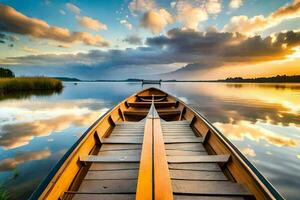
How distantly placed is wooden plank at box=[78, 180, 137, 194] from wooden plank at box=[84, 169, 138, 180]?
4.1 inches

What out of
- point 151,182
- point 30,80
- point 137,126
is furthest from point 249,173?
point 30,80

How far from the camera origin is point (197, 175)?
9.91ft

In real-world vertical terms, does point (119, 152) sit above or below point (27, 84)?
below

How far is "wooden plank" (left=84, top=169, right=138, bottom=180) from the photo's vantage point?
2956 mm

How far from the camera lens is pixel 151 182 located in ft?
7.27

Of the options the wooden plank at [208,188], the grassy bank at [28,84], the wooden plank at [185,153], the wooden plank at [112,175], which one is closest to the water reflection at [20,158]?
the wooden plank at [112,175]

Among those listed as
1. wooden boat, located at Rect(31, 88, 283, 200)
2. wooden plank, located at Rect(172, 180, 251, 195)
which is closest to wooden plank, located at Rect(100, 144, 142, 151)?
wooden boat, located at Rect(31, 88, 283, 200)

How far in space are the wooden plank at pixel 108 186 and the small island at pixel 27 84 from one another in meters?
24.9

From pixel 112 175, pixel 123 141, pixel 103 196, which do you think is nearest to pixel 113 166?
pixel 112 175

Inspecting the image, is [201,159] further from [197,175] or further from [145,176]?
[145,176]

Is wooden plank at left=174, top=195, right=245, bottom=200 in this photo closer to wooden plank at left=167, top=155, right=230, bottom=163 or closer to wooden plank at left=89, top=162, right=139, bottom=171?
wooden plank at left=167, top=155, right=230, bottom=163

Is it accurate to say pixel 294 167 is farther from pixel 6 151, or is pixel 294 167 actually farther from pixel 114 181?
pixel 6 151

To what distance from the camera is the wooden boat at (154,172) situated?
2255 millimetres

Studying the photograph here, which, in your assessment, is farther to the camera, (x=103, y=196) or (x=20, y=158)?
(x=20, y=158)
